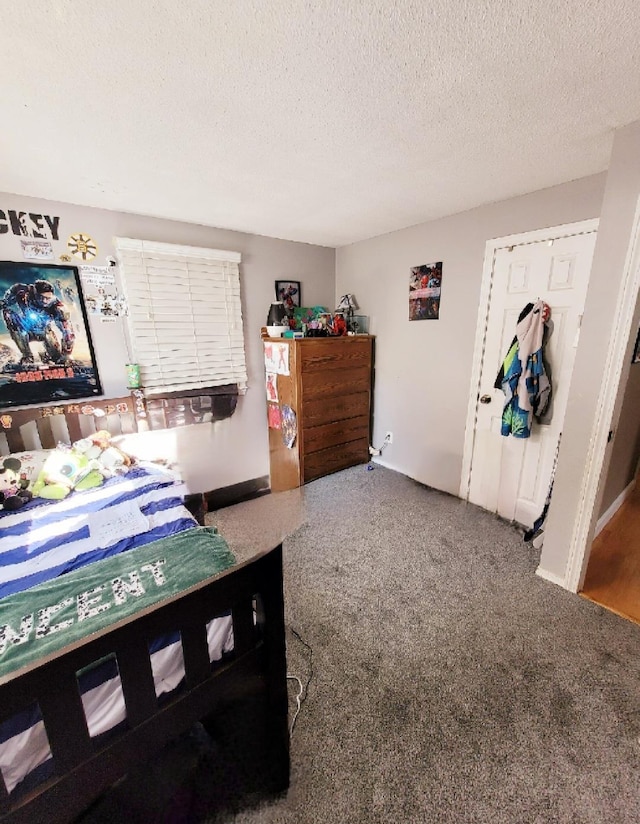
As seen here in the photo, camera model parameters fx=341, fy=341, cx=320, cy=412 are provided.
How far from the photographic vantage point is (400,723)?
1285mm

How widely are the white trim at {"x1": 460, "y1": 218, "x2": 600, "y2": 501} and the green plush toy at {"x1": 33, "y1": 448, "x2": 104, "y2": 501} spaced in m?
2.62

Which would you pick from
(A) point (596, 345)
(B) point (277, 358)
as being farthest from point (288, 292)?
(A) point (596, 345)

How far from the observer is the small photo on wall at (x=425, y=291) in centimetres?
272

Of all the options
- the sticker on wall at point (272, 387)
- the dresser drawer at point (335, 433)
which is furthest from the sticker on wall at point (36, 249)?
the dresser drawer at point (335, 433)

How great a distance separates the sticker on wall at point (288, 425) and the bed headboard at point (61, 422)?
3.87ft

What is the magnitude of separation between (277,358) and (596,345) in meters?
2.17

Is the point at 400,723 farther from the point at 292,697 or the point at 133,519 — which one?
the point at 133,519

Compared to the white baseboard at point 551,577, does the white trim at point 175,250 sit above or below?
above

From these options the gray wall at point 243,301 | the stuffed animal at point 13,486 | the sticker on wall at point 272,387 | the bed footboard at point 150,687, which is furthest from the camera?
the sticker on wall at point 272,387

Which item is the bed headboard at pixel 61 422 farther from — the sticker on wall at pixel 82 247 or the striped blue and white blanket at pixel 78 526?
the sticker on wall at pixel 82 247

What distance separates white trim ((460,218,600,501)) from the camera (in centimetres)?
203

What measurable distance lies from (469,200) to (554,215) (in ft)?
1.70

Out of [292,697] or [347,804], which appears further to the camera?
[292,697]

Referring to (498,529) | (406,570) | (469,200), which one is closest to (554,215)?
(469,200)
